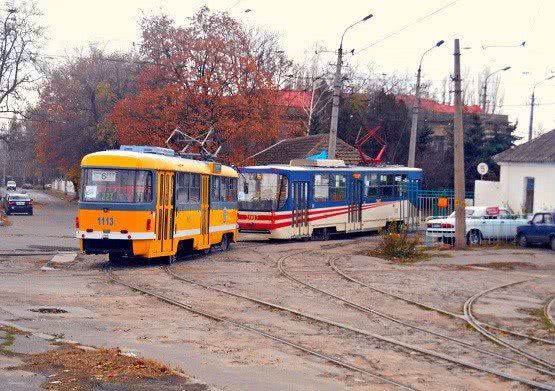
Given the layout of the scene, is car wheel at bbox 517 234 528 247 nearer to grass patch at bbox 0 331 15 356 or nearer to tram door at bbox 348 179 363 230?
tram door at bbox 348 179 363 230

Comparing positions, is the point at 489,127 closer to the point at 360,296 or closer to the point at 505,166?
the point at 505,166

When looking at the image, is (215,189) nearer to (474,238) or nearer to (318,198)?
(318,198)

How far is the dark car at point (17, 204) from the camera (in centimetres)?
5991

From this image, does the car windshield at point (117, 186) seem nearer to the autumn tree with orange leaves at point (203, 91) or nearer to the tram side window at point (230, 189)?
the tram side window at point (230, 189)

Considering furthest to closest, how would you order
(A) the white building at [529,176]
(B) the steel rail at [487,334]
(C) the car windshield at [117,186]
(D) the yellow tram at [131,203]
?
(A) the white building at [529,176], (C) the car windshield at [117,186], (D) the yellow tram at [131,203], (B) the steel rail at [487,334]

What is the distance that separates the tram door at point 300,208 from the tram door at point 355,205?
3192 millimetres

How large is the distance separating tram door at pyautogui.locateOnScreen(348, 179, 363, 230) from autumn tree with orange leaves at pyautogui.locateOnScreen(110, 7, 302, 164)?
16179 millimetres

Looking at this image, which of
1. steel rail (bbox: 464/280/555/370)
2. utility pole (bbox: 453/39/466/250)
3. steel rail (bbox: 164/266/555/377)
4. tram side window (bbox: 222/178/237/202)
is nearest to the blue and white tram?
tram side window (bbox: 222/178/237/202)

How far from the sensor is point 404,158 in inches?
2648

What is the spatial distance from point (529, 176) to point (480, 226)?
9649mm

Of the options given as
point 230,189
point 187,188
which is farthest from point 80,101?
point 187,188

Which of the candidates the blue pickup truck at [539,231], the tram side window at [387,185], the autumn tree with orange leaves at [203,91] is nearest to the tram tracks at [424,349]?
the blue pickup truck at [539,231]

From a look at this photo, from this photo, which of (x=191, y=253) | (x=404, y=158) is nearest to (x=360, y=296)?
(x=191, y=253)

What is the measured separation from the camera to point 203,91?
51750 mm
